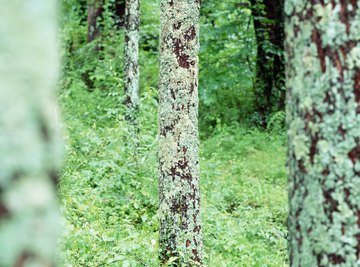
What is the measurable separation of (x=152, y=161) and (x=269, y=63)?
380 inches

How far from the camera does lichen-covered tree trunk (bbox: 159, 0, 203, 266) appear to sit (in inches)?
210

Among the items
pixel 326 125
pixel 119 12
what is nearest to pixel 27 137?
pixel 326 125

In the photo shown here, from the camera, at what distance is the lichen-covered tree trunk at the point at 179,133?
5.32m

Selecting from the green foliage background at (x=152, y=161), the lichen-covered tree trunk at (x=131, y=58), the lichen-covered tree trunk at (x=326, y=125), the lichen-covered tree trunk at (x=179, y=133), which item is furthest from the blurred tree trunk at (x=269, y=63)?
the lichen-covered tree trunk at (x=326, y=125)

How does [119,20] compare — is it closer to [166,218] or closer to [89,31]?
[89,31]

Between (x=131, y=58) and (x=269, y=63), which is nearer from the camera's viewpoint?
(x=131, y=58)

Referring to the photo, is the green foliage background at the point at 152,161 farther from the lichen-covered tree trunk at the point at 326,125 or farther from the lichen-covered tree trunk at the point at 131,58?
the lichen-covered tree trunk at the point at 326,125

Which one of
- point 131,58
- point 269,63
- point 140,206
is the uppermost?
point 131,58

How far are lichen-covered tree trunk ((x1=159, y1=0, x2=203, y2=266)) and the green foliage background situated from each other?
27 centimetres

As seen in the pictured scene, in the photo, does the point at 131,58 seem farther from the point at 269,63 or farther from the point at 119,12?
the point at 119,12

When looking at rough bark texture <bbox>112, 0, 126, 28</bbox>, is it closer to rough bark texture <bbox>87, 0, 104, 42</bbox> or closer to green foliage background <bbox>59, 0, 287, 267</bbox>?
green foliage background <bbox>59, 0, 287, 267</bbox>

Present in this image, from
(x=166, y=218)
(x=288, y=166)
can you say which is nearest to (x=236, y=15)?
(x=166, y=218)

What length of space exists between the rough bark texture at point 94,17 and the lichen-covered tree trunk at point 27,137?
54.8 ft

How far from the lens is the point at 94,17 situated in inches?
693
